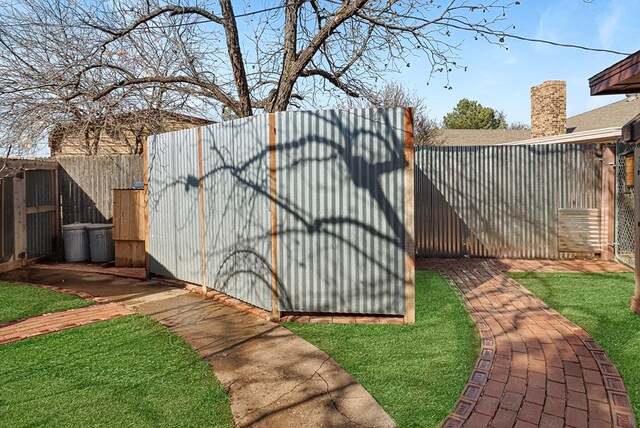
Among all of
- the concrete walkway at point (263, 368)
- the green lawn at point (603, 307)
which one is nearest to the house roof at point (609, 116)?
the green lawn at point (603, 307)

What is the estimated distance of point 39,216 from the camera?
348 inches

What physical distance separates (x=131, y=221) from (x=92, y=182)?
2.32 meters

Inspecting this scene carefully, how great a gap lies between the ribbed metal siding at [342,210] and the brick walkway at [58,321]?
7.38 feet

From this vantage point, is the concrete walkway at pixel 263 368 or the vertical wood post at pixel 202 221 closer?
the concrete walkway at pixel 263 368

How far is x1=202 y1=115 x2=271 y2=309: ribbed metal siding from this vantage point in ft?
15.8

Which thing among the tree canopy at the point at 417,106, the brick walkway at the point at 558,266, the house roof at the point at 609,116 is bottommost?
the brick walkway at the point at 558,266

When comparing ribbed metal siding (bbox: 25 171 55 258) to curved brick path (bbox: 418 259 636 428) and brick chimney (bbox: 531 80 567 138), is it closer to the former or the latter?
curved brick path (bbox: 418 259 636 428)

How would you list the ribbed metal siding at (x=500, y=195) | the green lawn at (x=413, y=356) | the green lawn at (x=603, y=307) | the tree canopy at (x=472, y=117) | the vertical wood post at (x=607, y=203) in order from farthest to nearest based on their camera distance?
the tree canopy at (x=472, y=117), the ribbed metal siding at (x=500, y=195), the vertical wood post at (x=607, y=203), the green lawn at (x=603, y=307), the green lawn at (x=413, y=356)

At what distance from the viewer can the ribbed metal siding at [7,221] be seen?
25.5 feet

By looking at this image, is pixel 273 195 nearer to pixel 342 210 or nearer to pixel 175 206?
pixel 342 210

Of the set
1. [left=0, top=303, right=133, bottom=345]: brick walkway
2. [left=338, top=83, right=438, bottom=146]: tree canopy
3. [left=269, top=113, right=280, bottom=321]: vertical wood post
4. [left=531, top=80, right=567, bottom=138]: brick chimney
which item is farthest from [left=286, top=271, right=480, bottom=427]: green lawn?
[left=338, top=83, right=438, bottom=146]: tree canopy

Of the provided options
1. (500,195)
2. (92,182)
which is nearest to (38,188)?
(92,182)

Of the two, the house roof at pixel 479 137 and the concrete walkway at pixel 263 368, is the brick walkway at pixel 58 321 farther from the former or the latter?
the house roof at pixel 479 137

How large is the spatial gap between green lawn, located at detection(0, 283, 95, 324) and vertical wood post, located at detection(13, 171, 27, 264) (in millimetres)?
1926
